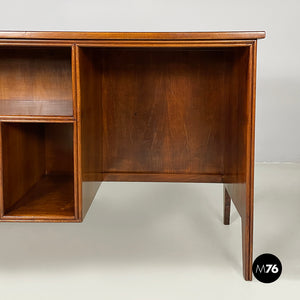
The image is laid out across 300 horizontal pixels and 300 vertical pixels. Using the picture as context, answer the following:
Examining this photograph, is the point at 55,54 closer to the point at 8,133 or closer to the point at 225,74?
the point at 8,133

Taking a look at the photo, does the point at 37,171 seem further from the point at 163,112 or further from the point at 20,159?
the point at 163,112

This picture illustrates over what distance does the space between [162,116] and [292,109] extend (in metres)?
2.09

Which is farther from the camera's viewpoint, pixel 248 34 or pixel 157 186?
pixel 157 186

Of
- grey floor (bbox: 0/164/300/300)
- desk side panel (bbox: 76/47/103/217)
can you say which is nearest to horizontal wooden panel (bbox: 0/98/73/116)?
desk side panel (bbox: 76/47/103/217)

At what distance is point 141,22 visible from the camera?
3.96m

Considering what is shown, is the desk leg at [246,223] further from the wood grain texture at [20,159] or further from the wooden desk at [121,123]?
the wood grain texture at [20,159]

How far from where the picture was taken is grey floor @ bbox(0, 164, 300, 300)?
1677mm

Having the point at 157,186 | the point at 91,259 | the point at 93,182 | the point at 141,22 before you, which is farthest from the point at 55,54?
the point at 141,22

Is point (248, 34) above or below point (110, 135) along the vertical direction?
above

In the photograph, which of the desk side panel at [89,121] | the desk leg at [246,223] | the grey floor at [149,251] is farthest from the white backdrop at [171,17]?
the desk leg at [246,223]

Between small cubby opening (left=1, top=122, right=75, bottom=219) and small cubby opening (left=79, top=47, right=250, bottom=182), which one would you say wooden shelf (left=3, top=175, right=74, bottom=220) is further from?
small cubby opening (left=79, top=47, right=250, bottom=182)

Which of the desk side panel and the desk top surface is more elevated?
the desk top surface

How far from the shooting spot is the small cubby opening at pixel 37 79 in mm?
2121

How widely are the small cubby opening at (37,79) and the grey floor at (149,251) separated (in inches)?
23.4
